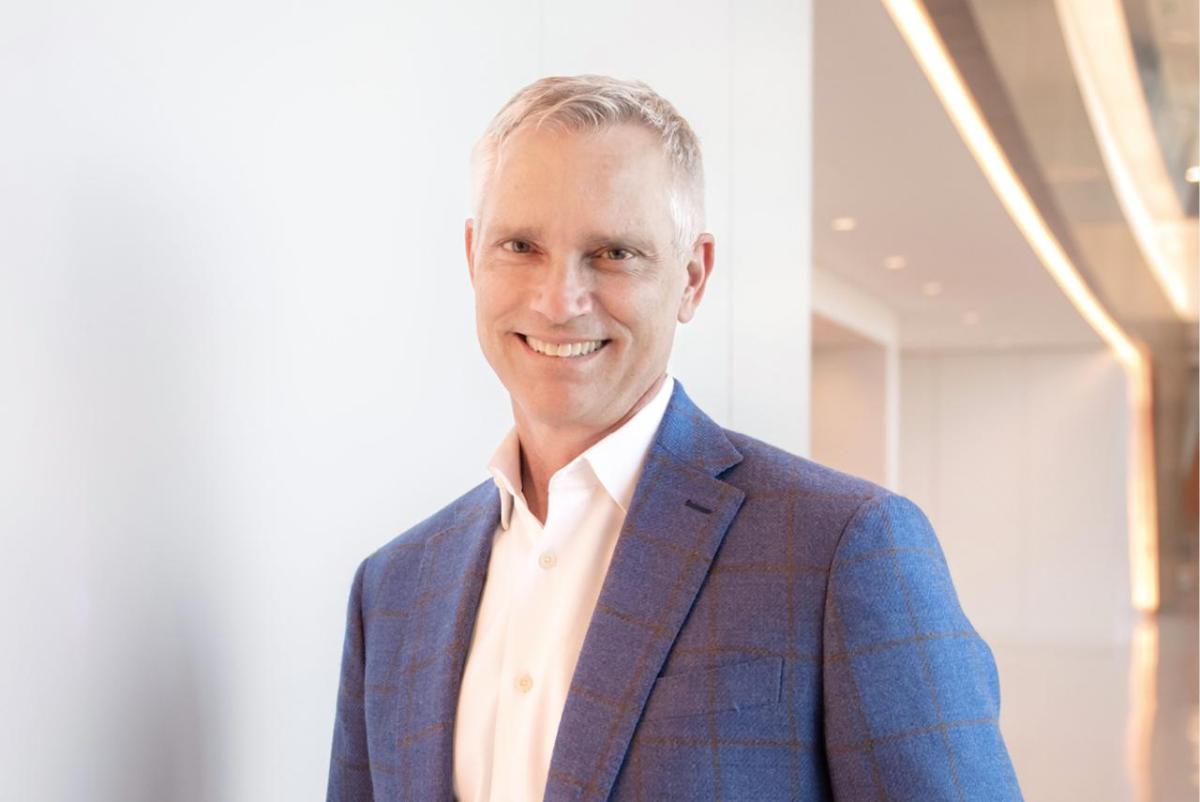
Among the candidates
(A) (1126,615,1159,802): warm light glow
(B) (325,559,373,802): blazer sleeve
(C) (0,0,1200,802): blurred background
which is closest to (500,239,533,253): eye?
(C) (0,0,1200,802): blurred background

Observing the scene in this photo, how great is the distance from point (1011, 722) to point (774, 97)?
6.26m

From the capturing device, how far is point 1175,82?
23.9 feet

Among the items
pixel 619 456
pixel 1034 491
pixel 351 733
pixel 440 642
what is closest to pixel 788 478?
pixel 619 456

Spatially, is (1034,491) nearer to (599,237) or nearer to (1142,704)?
(1142,704)

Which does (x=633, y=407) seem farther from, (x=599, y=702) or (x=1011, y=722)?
(x=1011, y=722)

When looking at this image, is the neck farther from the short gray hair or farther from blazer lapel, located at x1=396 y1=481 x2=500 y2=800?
the short gray hair

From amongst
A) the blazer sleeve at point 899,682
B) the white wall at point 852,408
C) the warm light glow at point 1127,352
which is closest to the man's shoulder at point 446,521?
the blazer sleeve at point 899,682

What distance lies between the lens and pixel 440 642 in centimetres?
130

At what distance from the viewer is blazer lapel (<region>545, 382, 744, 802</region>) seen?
114 cm

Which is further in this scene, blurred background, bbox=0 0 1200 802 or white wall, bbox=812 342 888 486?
white wall, bbox=812 342 888 486

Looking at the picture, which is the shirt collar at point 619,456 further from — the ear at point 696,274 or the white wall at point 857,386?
the white wall at point 857,386

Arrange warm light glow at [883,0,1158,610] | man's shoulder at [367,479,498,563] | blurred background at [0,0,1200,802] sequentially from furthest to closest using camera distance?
1. warm light glow at [883,0,1158,610]
2. man's shoulder at [367,479,498,563]
3. blurred background at [0,0,1200,802]

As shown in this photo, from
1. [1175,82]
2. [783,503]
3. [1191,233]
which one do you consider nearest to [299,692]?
[783,503]

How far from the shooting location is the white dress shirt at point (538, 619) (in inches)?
47.6
